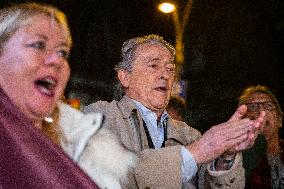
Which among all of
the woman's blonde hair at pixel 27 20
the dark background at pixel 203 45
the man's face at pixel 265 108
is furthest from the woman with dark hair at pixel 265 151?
the dark background at pixel 203 45

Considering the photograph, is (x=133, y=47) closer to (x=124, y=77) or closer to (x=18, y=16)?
(x=124, y=77)

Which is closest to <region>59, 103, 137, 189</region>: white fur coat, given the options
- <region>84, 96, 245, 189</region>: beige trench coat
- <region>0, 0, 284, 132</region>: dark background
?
<region>84, 96, 245, 189</region>: beige trench coat

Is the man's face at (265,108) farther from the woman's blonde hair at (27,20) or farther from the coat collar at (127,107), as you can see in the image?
the woman's blonde hair at (27,20)

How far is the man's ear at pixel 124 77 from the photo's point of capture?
3338 millimetres

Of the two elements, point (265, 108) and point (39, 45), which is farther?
point (265, 108)

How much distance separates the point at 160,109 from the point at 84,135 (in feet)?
4.22

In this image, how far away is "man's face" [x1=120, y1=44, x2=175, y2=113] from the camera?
3.09 metres

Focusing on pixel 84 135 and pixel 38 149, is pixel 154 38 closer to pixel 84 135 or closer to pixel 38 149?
pixel 84 135

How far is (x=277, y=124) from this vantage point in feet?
14.6

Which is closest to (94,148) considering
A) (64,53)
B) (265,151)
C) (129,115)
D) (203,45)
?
(64,53)

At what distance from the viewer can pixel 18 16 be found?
1.99 m

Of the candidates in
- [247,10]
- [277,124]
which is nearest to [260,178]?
[277,124]

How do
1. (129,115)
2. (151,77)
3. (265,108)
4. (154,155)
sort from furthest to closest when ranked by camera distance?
(265,108) → (151,77) → (129,115) → (154,155)

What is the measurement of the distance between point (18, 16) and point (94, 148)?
2.25 ft
